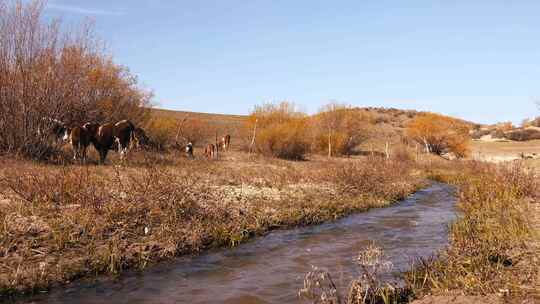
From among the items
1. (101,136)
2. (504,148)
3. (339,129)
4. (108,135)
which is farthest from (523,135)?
(101,136)

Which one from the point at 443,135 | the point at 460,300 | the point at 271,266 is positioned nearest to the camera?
the point at 460,300

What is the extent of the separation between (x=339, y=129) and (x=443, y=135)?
34.7 ft

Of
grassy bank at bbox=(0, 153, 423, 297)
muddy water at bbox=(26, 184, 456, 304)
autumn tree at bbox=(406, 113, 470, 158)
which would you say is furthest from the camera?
autumn tree at bbox=(406, 113, 470, 158)

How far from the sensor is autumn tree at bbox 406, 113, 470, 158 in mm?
40250

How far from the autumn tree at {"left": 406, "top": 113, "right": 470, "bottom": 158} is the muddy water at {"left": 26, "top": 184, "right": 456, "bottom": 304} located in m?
30.6

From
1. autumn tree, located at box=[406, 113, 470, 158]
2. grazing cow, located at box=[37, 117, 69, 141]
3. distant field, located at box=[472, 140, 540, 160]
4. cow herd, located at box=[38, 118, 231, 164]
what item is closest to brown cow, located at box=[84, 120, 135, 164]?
cow herd, located at box=[38, 118, 231, 164]

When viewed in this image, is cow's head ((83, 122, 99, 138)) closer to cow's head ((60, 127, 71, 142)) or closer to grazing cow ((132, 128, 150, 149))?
cow's head ((60, 127, 71, 142))

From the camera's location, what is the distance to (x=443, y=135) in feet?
132

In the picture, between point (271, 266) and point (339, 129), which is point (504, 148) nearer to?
point (339, 129)

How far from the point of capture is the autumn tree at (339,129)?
35.0 metres

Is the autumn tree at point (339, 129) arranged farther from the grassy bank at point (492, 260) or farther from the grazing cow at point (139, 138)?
the grassy bank at point (492, 260)

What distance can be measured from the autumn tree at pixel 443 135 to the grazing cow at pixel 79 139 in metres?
31.6

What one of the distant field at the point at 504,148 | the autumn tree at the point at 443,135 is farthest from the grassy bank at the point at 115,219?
the distant field at the point at 504,148

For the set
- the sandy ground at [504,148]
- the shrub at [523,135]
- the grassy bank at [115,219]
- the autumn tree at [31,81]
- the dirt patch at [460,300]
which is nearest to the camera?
the dirt patch at [460,300]
